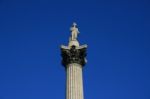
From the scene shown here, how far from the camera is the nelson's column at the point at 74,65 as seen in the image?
2725cm

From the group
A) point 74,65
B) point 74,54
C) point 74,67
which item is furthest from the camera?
point 74,54

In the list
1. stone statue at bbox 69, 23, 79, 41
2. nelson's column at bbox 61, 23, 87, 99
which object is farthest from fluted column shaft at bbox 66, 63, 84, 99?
stone statue at bbox 69, 23, 79, 41

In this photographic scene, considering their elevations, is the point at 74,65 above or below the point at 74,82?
above

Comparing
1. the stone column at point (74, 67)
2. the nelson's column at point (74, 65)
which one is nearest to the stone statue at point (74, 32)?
the nelson's column at point (74, 65)

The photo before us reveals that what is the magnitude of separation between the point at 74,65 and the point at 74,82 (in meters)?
1.69

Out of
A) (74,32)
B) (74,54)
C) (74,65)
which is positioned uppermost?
(74,32)

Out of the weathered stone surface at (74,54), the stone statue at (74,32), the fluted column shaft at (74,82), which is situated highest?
the stone statue at (74,32)

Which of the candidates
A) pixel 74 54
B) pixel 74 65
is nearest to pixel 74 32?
pixel 74 54

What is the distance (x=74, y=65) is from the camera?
94.5 ft

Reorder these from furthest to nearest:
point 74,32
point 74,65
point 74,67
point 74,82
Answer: point 74,32 < point 74,65 < point 74,67 < point 74,82

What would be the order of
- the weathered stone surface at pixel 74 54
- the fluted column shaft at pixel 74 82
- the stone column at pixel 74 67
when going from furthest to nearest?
the weathered stone surface at pixel 74 54
the stone column at pixel 74 67
the fluted column shaft at pixel 74 82

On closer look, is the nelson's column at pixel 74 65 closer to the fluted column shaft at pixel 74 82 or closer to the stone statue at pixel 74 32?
the fluted column shaft at pixel 74 82

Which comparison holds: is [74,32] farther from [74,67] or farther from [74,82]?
[74,82]

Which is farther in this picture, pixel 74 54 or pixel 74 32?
pixel 74 32
